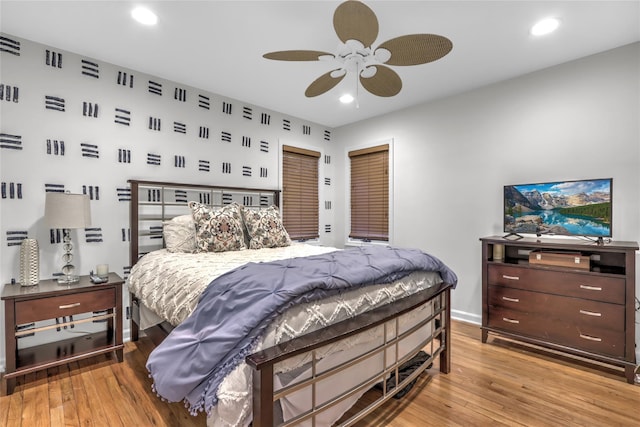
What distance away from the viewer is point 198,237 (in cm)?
282

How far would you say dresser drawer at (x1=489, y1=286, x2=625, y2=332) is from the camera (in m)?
Answer: 2.29

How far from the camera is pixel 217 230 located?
2.89 metres

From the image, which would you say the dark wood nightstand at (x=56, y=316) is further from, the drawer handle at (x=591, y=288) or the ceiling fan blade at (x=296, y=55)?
the drawer handle at (x=591, y=288)

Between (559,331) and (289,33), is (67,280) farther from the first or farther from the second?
(559,331)

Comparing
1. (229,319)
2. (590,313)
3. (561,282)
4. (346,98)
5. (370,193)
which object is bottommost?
(590,313)

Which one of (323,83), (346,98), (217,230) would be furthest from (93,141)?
(346,98)

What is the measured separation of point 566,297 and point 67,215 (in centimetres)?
390

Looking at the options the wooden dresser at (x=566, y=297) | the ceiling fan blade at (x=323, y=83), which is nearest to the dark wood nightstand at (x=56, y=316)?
the ceiling fan blade at (x=323, y=83)

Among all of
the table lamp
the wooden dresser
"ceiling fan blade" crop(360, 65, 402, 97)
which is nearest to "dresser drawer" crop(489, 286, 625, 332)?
the wooden dresser

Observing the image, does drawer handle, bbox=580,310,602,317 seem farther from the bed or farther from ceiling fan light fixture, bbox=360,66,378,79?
ceiling fan light fixture, bbox=360,66,378,79

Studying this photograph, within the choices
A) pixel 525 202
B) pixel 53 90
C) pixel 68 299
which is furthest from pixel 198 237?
pixel 525 202

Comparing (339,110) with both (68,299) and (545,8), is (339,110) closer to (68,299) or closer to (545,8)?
(545,8)

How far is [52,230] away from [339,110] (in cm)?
327

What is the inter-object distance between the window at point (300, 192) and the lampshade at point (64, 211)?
234 centimetres
